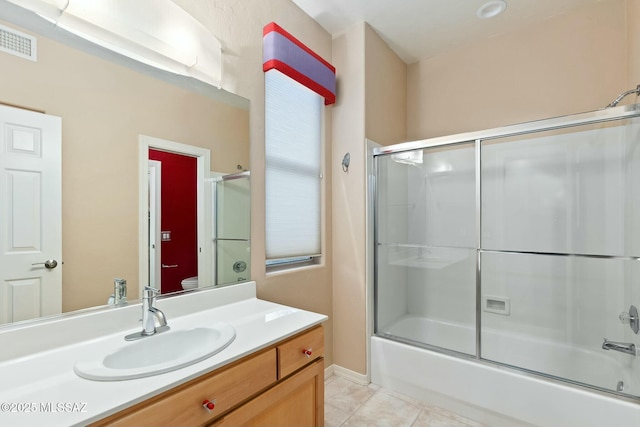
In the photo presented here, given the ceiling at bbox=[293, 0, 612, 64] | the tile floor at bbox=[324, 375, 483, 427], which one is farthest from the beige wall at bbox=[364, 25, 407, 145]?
the tile floor at bbox=[324, 375, 483, 427]

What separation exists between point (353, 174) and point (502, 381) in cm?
159

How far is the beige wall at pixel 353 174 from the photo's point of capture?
2.22 m

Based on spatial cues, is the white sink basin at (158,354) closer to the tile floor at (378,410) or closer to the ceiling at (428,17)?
the tile floor at (378,410)

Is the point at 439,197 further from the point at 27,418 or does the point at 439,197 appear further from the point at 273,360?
the point at 27,418

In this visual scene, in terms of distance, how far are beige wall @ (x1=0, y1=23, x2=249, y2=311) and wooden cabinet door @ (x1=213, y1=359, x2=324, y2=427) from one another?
0.66 m

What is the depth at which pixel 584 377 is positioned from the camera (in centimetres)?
Result: 183

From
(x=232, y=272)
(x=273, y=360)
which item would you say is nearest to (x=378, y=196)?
(x=232, y=272)

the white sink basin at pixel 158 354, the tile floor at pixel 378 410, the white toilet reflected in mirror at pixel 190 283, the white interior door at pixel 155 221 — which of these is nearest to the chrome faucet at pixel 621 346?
the tile floor at pixel 378 410

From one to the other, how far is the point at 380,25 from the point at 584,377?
271cm

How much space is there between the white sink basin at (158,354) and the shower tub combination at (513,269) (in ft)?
4.68

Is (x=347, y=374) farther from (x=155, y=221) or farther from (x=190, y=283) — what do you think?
(x=155, y=221)

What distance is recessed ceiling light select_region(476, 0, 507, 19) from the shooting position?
205 cm

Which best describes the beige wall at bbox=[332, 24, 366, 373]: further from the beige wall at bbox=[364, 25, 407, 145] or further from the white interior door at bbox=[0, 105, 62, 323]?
the white interior door at bbox=[0, 105, 62, 323]

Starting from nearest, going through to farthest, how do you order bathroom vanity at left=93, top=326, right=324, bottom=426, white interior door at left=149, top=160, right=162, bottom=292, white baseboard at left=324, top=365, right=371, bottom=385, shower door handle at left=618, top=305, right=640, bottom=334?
bathroom vanity at left=93, top=326, right=324, bottom=426, white interior door at left=149, top=160, right=162, bottom=292, shower door handle at left=618, top=305, right=640, bottom=334, white baseboard at left=324, top=365, right=371, bottom=385
